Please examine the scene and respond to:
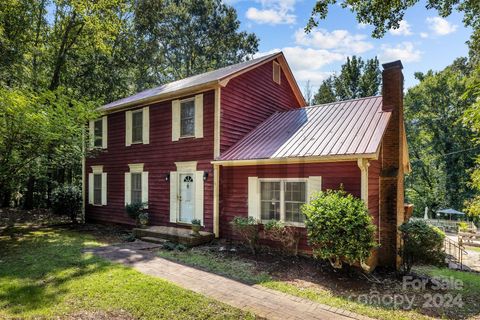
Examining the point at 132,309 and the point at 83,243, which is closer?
the point at 132,309

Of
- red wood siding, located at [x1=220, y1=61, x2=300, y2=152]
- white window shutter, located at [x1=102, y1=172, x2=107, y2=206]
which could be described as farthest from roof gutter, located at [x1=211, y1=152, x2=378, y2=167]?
white window shutter, located at [x1=102, y1=172, x2=107, y2=206]

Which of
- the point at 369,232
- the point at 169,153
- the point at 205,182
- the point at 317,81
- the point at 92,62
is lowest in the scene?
the point at 369,232

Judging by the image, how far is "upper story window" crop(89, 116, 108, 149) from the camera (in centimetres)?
1462

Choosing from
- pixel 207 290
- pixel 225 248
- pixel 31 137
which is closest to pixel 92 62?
pixel 31 137

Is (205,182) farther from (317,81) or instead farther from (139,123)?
(317,81)

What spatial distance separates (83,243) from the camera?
9.92 meters

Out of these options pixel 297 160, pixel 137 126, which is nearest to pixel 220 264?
pixel 297 160

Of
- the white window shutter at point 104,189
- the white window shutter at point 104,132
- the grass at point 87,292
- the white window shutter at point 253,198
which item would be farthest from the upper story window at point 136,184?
the white window shutter at point 253,198

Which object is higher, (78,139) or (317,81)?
(317,81)

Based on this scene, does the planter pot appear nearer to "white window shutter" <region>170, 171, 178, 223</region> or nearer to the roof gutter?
"white window shutter" <region>170, 171, 178, 223</region>

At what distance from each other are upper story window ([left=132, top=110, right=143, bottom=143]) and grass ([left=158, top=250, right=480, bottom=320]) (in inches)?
243

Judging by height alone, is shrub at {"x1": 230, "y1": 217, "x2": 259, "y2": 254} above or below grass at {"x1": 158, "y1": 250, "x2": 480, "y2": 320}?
above

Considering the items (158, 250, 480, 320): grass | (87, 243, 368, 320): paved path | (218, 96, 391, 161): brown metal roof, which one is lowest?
(158, 250, 480, 320): grass

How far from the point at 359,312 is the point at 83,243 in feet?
29.0
